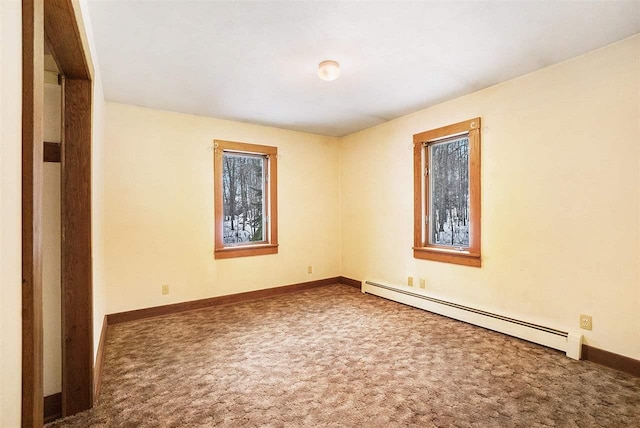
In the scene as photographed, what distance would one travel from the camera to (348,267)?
208 inches

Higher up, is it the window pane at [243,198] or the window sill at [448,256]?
the window pane at [243,198]

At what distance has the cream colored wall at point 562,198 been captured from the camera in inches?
96.0

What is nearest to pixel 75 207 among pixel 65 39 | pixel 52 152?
pixel 52 152

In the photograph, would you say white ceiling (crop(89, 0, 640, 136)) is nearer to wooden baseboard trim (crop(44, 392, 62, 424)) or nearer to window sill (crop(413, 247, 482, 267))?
window sill (crop(413, 247, 482, 267))

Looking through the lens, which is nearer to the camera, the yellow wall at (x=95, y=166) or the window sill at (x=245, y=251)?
the yellow wall at (x=95, y=166)


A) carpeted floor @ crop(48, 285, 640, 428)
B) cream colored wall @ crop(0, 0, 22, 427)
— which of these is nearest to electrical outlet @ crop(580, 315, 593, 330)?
carpeted floor @ crop(48, 285, 640, 428)

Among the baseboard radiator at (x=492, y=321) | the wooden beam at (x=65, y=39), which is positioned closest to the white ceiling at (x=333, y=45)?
the wooden beam at (x=65, y=39)

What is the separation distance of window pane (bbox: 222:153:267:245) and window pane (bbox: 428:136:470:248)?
233 cm

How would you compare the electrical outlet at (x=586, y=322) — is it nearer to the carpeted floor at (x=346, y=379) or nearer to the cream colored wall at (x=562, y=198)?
the cream colored wall at (x=562, y=198)

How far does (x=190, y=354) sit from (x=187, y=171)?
2201 millimetres

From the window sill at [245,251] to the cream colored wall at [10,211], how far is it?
142 inches

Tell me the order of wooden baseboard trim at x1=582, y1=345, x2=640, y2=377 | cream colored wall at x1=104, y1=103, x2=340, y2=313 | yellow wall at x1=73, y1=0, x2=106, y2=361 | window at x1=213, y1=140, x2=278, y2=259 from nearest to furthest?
1. yellow wall at x1=73, y1=0, x2=106, y2=361
2. wooden baseboard trim at x1=582, y1=345, x2=640, y2=377
3. cream colored wall at x1=104, y1=103, x2=340, y2=313
4. window at x1=213, y1=140, x2=278, y2=259

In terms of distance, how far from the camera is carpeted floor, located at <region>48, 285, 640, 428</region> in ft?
6.31

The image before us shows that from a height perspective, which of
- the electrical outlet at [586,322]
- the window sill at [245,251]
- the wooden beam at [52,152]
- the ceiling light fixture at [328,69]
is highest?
the ceiling light fixture at [328,69]
